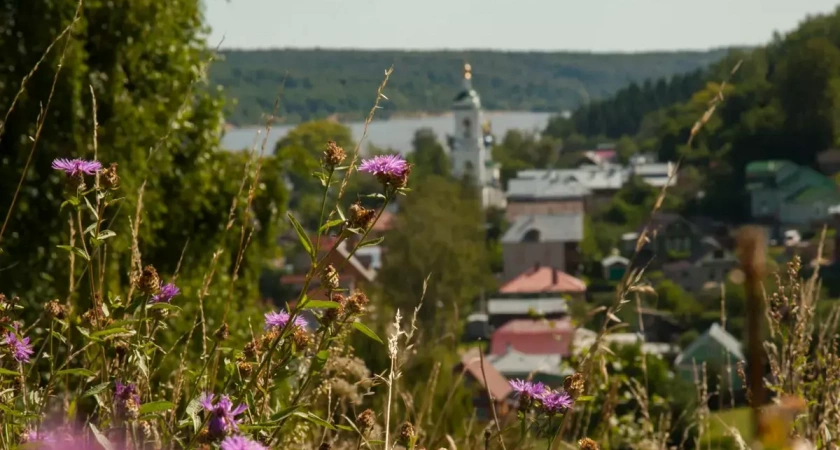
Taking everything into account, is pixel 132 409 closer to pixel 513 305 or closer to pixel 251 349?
pixel 251 349

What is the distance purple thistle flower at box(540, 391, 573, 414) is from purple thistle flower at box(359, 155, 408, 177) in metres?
0.20

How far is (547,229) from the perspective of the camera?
43.5m

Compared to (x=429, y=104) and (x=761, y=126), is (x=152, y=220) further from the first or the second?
(x=429, y=104)

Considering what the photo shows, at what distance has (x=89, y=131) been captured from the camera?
155 inches

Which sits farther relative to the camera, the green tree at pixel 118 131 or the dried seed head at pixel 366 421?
the green tree at pixel 118 131

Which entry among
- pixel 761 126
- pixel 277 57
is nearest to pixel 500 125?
pixel 277 57

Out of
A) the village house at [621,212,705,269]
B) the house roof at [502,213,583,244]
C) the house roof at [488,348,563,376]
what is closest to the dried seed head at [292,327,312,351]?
the house roof at [488,348,563,376]

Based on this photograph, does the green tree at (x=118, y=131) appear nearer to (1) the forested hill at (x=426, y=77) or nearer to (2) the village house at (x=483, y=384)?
(2) the village house at (x=483, y=384)

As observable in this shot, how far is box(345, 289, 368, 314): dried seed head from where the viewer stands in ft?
2.64

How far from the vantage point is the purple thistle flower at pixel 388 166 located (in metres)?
0.80

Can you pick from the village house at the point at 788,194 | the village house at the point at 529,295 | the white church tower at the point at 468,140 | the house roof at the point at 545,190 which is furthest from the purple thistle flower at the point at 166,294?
the white church tower at the point at 468,140

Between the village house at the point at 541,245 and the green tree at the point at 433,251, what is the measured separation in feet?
45.3

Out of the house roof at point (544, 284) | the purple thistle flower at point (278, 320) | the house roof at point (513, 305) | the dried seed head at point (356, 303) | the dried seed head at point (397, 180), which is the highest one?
the dried seed head at point (397, 180)

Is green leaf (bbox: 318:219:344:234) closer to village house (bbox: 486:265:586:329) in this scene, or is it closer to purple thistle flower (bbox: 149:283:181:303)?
purple thistle flower (bbox: 149:283:181:303)
